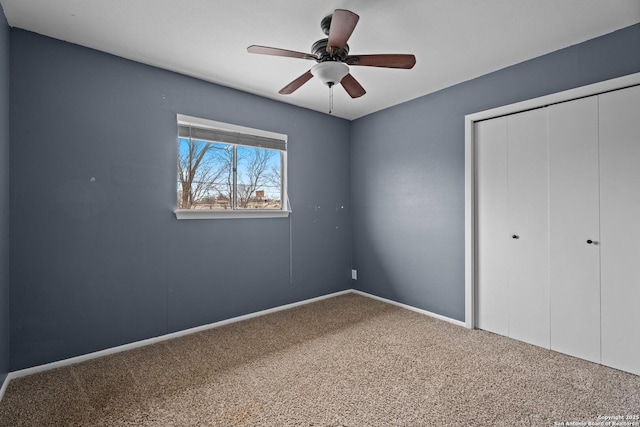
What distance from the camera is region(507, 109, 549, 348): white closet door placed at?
8.50 feet

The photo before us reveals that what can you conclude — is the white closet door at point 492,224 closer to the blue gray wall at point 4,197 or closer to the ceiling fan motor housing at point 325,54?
the ceiling fan motor housing at point 325,54

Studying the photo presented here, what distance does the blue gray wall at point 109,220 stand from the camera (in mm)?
2211

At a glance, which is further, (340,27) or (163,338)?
(163,338)

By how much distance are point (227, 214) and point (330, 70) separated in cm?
181

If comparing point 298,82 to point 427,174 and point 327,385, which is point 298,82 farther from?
point 327,385

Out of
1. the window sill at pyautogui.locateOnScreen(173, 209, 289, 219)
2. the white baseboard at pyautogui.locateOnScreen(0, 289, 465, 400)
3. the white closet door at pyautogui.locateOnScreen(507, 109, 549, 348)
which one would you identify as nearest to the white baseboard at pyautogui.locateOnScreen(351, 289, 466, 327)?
the white baseboard at pyautogui.locateOnScreen(0, 289, 465, 400)

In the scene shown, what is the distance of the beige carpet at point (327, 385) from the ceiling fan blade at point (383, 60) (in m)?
2.14

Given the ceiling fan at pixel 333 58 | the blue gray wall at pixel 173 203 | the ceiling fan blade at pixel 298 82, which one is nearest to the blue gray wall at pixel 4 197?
the blue gray wall at pixel 173 203

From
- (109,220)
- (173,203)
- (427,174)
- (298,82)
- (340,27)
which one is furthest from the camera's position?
(427,174)

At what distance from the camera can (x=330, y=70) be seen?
203 cm

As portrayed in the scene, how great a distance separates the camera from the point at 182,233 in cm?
290

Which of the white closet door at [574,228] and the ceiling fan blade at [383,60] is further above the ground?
the ceiling fan blade at [383,60]

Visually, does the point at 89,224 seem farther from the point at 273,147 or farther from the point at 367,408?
the point at 367,408

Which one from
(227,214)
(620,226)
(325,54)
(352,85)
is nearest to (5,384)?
(227,214)
